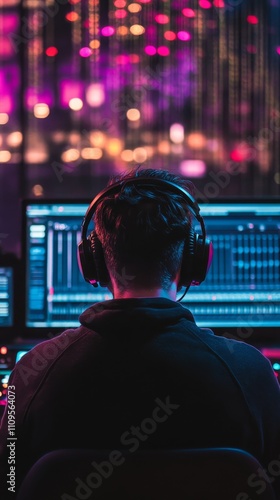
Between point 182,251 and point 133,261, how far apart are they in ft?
0.38

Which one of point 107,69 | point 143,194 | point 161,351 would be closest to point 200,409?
point 161,351

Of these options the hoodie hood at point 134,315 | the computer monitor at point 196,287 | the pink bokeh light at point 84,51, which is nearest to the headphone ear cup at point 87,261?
the hoodie hood at point 134,315

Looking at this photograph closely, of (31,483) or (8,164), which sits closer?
(31,483)

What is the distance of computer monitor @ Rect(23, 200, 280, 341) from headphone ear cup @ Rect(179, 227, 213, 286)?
479 millimetres

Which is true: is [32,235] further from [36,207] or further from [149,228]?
[149,228]

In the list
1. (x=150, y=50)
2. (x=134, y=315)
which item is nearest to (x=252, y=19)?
(x=150, y=50)

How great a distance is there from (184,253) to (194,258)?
0.16ft

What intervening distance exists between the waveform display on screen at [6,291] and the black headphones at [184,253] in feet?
1.77

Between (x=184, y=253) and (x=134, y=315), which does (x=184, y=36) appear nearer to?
(x=184, y=253)

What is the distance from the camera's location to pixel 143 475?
76cm

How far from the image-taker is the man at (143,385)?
2.97 feet

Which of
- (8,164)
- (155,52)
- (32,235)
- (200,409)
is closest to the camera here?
(200,409)

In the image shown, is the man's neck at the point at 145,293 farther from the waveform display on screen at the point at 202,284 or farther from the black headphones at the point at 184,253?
the waveform display on screen at the point at 202,284

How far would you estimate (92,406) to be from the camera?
3.00 feet
